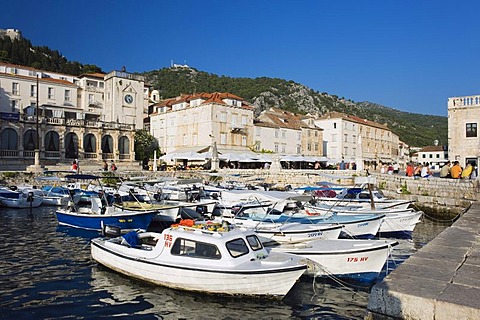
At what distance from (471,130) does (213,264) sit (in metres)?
32.8

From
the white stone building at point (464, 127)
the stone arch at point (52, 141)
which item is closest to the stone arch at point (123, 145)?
the stone arch at point (52, 141)

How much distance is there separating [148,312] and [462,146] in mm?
34635

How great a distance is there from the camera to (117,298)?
1055 centimetres

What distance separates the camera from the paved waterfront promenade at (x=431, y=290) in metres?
4.90

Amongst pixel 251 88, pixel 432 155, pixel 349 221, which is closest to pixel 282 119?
pixel 432 155

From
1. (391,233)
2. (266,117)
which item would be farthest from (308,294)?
(266,117)

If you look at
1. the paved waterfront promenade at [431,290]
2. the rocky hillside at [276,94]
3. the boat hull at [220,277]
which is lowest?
the boat hull at [220,277]

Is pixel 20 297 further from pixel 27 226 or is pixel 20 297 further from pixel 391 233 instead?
pixel 391 233

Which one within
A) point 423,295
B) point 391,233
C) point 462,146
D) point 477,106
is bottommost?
point 391,233

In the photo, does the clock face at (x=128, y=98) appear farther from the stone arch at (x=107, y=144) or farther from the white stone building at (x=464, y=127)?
the white stone building at (x=464, y=127)

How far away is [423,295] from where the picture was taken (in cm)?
519

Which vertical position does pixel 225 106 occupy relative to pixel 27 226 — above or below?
above

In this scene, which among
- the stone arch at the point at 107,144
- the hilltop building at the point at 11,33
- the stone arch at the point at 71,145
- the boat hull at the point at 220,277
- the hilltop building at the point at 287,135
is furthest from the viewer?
the hilltop building at the point at 11,33

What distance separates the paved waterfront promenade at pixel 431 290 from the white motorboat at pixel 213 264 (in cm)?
364
